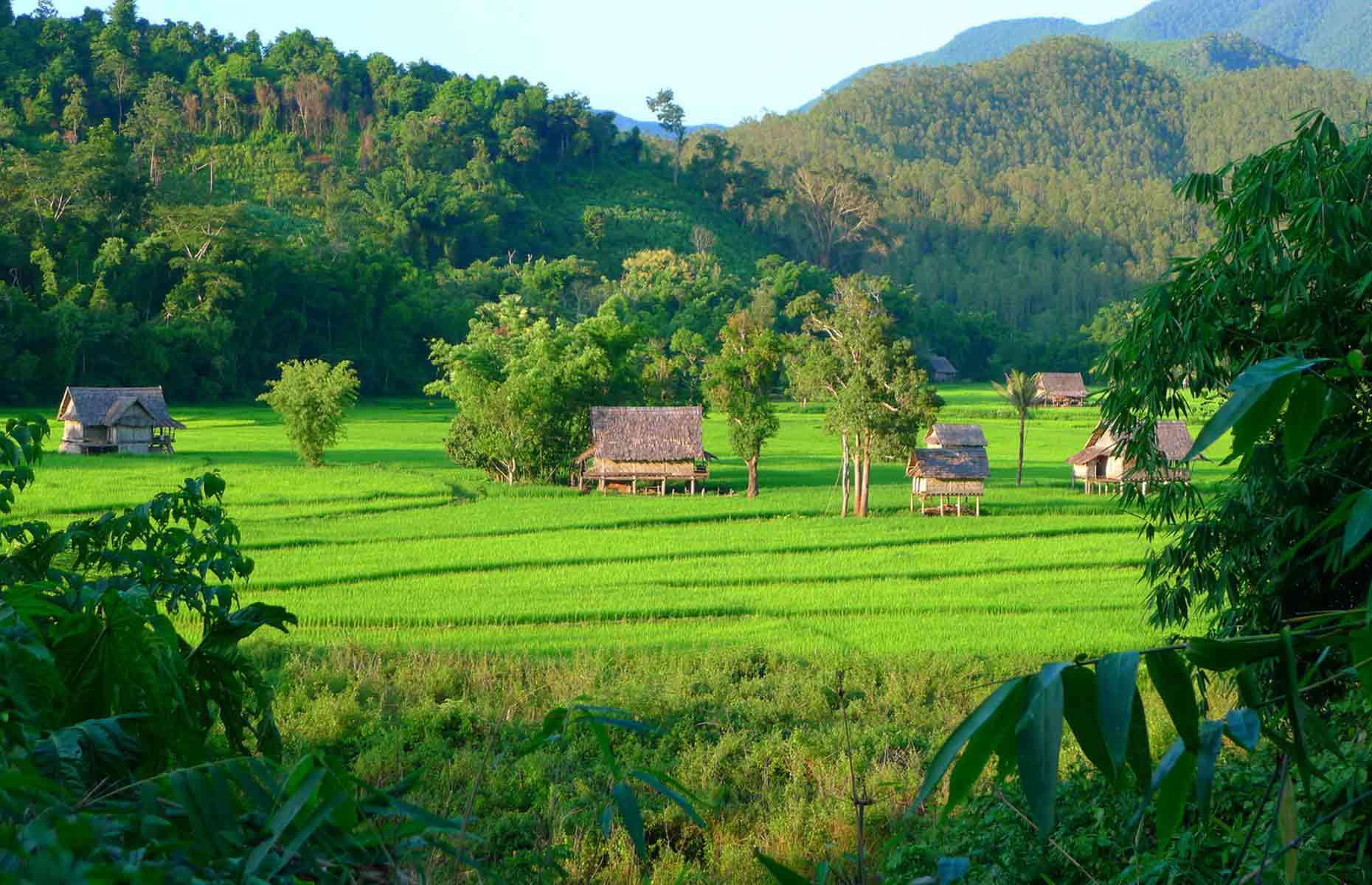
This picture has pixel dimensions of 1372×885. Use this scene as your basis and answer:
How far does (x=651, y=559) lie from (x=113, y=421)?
2259cm

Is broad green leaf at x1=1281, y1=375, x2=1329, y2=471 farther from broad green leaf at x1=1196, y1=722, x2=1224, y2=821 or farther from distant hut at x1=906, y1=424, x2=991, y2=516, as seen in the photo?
distant hut at x1=906, y1=424, x2=991, y2=516

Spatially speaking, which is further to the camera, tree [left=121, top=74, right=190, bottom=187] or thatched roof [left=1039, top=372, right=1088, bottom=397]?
tree [left=121, top=74, right=190, bottom=187]

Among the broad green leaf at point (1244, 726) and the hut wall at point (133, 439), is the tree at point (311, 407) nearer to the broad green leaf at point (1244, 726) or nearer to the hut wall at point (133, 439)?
the hut wall at point (133, 439)

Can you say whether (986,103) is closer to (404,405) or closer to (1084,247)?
(1084,247)

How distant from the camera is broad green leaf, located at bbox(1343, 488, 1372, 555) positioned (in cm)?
101

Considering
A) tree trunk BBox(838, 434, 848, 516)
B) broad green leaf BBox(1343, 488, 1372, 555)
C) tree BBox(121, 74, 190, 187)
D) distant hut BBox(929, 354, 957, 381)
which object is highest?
tree BBox(121, 74, 190, 187)

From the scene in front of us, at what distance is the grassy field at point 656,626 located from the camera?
27.1 feet

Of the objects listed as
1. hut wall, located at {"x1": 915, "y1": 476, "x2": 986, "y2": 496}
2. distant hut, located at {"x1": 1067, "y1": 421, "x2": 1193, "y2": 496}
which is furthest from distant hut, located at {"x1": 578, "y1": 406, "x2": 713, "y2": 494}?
distant hut, located at {"x1": 1067, "y1": 421, "x2": 1193, "y2": 496}

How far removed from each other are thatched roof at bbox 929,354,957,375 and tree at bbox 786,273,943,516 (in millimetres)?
48688

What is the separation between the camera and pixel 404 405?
56.3 meters

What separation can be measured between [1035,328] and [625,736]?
93.4 metres

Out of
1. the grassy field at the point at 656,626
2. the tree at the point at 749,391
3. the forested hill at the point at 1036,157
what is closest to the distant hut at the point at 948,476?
the grassy field at the point at 656,626

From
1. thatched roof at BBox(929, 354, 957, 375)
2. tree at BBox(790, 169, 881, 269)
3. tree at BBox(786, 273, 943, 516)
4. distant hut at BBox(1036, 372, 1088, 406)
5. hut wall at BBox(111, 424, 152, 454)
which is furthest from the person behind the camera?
tree at BBox(790, 169, 881, 269)

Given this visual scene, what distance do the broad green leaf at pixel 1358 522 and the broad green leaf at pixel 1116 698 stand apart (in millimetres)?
216
